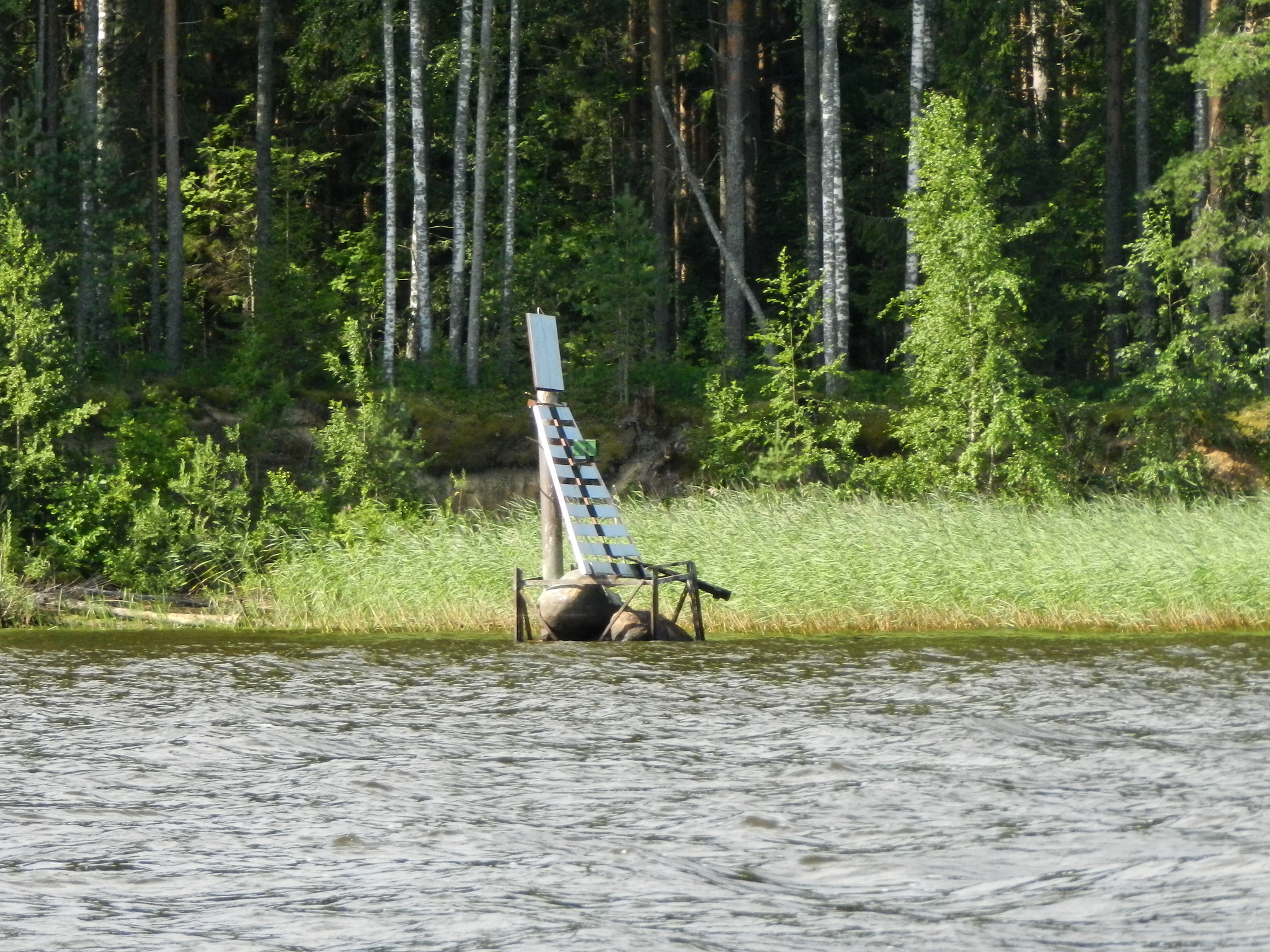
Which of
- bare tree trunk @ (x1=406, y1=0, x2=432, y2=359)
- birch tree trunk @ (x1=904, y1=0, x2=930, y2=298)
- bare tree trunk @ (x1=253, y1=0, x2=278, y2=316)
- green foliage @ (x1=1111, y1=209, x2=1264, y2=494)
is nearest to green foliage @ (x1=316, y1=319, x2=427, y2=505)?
bare tree trunk @ (x1=406, y1=0, x2=432, y2=359)

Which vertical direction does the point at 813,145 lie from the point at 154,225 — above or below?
above

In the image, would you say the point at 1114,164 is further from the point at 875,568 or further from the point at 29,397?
the point at 29,397

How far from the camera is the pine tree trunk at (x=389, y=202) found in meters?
32.0

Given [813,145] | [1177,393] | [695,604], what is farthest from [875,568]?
[813,145]

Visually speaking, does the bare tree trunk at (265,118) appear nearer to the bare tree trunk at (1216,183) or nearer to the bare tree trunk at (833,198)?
the bare tree trunk at (833,198)

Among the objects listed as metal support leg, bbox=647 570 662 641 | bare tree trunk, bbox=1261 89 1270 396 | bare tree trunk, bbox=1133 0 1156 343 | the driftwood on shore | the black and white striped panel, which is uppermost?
bare tree trunk, bbox=1133 0 1156 343

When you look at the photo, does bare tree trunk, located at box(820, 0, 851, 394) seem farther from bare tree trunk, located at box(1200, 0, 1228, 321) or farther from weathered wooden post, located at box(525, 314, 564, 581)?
weathered wooden post, located at box(525, 314, 564, 581)

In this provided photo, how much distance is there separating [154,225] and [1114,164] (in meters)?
19.5

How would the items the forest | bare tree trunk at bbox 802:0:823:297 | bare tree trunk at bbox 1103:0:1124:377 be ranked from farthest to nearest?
1. bare tree trunk at bbox 1103:0:1124:377
2. bare tree trunk at bbox 802:0:823:297
3. the forest

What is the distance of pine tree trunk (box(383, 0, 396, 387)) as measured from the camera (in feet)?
105

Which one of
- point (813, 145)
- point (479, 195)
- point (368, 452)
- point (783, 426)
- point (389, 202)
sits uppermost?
point (813, 145)

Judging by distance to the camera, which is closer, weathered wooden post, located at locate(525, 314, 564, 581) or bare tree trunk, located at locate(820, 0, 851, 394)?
weathered wooden post, located at locate(525, 314, 564, 581)

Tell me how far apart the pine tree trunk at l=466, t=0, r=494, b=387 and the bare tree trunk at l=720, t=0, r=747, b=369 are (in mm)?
4494

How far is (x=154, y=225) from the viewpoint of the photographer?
3659 cm
